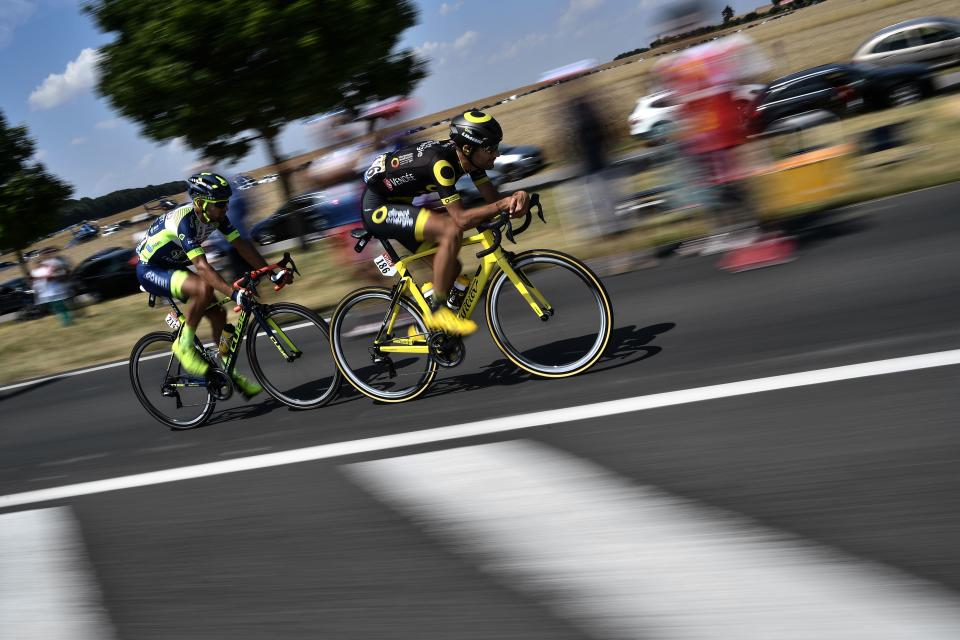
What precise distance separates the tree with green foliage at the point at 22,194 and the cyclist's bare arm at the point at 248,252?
31558 mm

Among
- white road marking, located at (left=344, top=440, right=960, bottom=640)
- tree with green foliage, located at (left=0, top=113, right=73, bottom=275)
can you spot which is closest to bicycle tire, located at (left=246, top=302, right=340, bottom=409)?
white road marking, located at (left=344, top=440, right=960, bottom=640)

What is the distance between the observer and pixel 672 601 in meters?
2.94

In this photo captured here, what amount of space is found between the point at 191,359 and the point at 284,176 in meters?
17.5

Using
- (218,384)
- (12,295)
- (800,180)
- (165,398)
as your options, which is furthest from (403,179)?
(12,295)

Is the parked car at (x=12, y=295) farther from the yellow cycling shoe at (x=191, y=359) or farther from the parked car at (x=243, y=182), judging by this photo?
the yellow cycling shoe at (x=191, y=359)

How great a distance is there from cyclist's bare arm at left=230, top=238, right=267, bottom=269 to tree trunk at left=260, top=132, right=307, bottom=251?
45.4 feet

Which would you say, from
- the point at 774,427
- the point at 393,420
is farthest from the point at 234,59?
the point at 774,427

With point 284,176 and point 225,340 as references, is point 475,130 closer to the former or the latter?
point 225,340

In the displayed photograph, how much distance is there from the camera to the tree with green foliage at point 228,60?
19.2 meters

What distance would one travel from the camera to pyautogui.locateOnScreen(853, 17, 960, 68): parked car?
22453mm

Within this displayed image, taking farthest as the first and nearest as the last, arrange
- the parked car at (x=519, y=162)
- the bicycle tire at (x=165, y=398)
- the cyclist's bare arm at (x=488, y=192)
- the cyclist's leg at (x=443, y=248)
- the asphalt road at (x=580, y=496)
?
the parked car at (x=519, y=162) < the bicycle tire at (x=165, y=398) < the cyclist's bare arm at (x=488, y=192) < the cyclist's leg at (x=443, y=248) < the asphalt road at (x=580, y=496)

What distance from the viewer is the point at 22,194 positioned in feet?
111

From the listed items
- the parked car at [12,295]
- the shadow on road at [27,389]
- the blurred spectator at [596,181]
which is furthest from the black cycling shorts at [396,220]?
the parked car at [12,295]

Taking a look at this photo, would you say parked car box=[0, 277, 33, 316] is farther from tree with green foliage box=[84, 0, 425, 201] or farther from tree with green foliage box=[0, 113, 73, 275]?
tree with green foliage box=[84, 0, 425, 201]
